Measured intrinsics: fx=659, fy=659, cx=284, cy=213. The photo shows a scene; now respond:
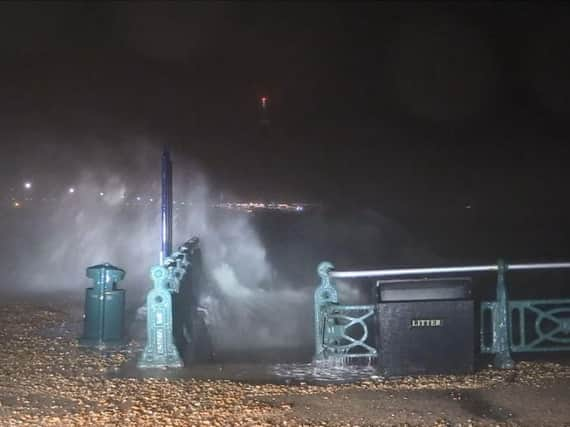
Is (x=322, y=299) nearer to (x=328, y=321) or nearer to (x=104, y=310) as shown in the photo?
(x=328, y=321)

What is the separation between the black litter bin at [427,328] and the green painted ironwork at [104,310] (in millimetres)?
4169

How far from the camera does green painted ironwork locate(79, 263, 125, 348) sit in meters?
9.34

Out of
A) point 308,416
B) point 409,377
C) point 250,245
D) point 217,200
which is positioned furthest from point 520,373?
point 217,200

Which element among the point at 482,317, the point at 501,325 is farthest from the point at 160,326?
the point at 501,325

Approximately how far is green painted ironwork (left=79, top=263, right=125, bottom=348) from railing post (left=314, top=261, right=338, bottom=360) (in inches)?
126

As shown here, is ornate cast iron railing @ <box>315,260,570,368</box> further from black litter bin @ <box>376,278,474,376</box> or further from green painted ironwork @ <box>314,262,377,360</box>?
black litter bin @ <box>376,278,474,376</box>

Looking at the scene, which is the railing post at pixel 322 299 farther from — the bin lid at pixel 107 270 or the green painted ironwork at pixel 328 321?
the bin lid at pixel 107 270

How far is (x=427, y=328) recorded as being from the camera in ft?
22.7

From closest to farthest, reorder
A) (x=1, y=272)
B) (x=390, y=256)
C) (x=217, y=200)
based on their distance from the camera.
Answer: (x=1, y=272)
(x=390, y=256)
(x=217, y=200)

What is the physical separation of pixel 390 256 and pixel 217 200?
87.1 metres

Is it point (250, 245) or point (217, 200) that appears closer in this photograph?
point (250, 245)

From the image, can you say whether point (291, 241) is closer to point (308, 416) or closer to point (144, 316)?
point (144, 316)

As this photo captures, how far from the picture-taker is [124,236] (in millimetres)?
33906

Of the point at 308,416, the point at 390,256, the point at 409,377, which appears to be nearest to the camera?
the point at 308,416
